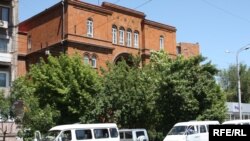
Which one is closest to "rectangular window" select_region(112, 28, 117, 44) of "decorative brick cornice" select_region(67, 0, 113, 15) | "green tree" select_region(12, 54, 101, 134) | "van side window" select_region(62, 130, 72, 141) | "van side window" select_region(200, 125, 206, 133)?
"decorative brick cornice" select_region(67, 0, 113, 15)

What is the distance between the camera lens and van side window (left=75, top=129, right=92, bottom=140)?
24.0m

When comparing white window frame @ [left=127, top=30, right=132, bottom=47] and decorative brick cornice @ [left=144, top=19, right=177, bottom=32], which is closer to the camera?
white window frame @ [left=127, top=30, right=132, bottom=47]

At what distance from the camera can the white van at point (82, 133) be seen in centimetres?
2355

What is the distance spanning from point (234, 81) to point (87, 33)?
40.8m

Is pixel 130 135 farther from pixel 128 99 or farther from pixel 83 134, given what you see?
pixel 83 134

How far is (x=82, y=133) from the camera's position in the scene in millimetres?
24391

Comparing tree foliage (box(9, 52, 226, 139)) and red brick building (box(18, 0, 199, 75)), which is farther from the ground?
red brick building (box(18, 0, 199, 75))

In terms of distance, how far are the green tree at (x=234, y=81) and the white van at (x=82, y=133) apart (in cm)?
5256

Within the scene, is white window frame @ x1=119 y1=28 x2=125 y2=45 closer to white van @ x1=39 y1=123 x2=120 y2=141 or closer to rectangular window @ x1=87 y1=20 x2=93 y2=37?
rectangular window @ x1=87 y1=20 x2=93 y2=37

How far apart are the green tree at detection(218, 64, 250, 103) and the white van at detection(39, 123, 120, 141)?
172ft

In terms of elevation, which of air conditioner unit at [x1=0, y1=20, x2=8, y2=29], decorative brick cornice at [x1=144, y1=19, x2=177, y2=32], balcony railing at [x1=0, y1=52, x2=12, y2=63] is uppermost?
decorative brick cornice at [x1=144, y1=19, x2=177, y2=32]

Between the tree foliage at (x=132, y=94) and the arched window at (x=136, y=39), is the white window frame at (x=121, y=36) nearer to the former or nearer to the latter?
the arched window at (x=136, y=39)

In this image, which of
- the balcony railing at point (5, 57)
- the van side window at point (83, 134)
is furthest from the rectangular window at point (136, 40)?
the van side window at point (83, 134)

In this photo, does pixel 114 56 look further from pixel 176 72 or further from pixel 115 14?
pixel 176 72
